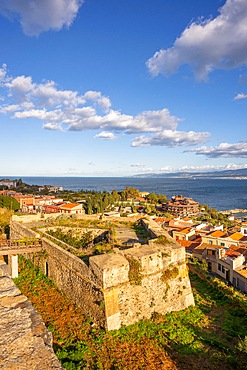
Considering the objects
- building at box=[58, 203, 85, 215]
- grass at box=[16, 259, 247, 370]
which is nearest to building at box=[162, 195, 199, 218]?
building at box=[58, 203, 85, 215]

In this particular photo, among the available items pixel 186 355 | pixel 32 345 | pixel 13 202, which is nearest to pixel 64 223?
pixel 186 355

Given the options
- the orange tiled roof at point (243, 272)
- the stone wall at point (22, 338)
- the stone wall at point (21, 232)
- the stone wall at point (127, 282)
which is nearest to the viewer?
the stone wall at point (22, 338)

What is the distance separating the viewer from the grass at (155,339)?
7.86 meters

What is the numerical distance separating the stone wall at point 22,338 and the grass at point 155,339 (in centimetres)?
481

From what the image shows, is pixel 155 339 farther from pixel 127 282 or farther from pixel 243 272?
pixel 243 272

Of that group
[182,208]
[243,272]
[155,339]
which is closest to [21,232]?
[155,339]

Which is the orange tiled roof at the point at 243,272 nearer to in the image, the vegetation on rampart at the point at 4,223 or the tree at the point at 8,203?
the vegetation on rampart at the point at 4,223

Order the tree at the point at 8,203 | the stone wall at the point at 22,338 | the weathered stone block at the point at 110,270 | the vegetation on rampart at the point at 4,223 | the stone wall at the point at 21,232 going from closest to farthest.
Answer: the stone wall at the point at 22,338
the weathered stone block at the point at 110,270
the stone wall at the point at 21,232
the vegetation on rampart at the point at 4,223
the tree at the point at 8,203

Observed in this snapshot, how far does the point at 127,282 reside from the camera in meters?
9.60

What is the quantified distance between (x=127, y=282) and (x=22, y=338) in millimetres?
6912

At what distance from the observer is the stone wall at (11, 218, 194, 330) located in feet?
30.1

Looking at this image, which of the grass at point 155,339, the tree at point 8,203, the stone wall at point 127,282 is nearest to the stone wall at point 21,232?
the stone wall at point 127,282

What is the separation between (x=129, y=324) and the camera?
9.52 meters

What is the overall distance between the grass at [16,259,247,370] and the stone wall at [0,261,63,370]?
4.81 meters
